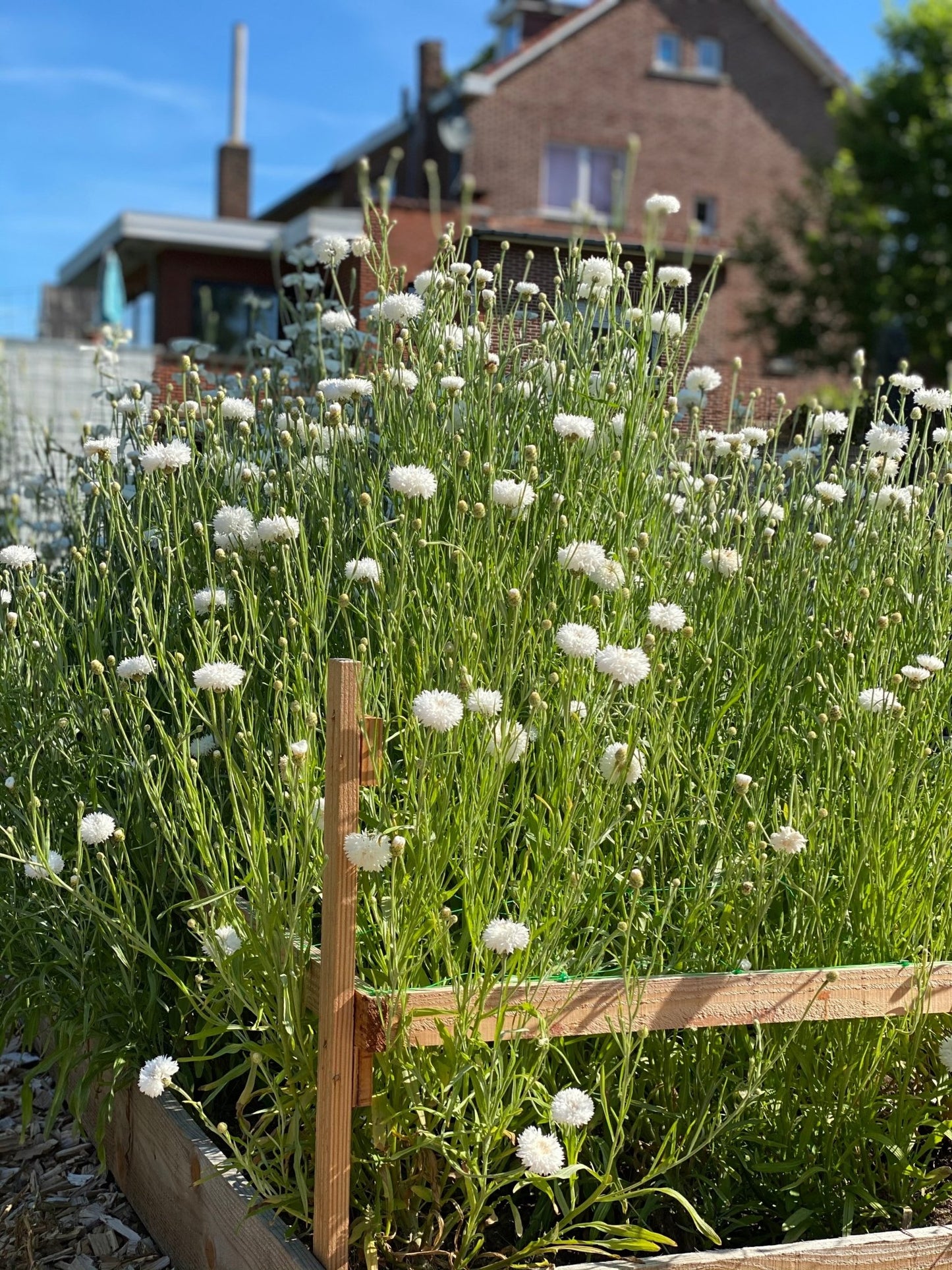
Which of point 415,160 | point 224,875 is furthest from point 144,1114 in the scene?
point 415,160

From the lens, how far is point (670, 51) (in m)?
26.7

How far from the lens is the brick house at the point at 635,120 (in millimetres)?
24531

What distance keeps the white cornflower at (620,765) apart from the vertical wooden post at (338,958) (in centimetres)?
39

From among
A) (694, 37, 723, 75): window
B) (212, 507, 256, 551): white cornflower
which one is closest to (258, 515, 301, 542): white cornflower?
(212, 507, 256, 551): white cornflower

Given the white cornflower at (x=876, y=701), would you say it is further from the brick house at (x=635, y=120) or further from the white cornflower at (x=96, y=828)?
the brick house at (x=635, y=120)

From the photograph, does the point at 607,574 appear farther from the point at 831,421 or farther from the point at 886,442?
the point at 831,421

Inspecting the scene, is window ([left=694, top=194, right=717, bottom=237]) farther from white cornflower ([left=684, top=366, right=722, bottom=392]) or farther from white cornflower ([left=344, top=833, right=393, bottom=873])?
white cornflower ([left=344, top=833, right=393, bottom=873])

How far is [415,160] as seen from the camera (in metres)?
23.7

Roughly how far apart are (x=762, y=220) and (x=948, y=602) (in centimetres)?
2540

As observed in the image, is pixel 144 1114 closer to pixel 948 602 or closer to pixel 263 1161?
pixel 263 1161

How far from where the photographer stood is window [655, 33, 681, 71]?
87.1 feet

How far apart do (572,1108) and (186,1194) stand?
896 mm

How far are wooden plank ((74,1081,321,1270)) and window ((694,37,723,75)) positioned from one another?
90.0ft

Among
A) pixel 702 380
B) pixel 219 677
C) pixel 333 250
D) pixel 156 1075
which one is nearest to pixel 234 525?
pixel 219 677
